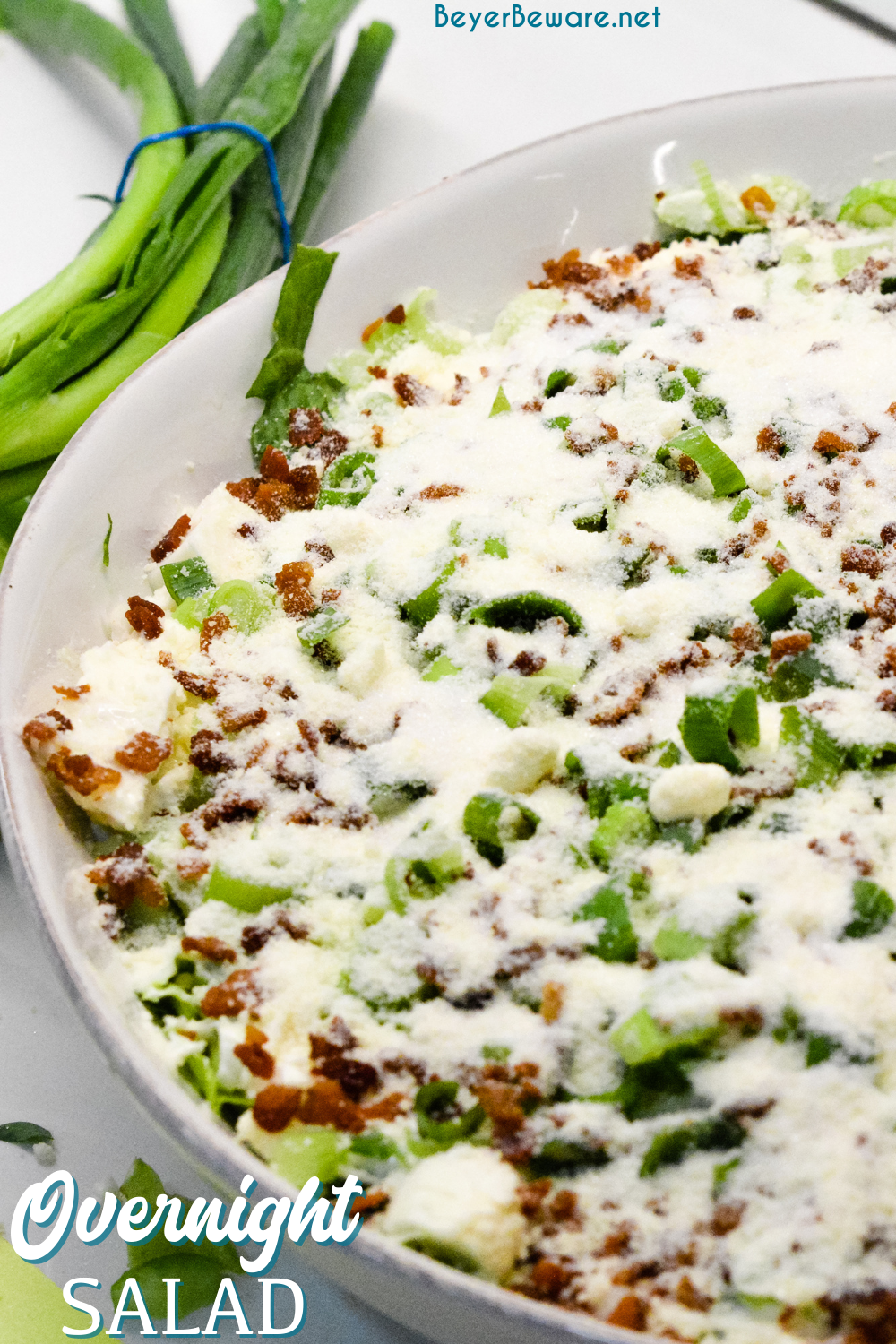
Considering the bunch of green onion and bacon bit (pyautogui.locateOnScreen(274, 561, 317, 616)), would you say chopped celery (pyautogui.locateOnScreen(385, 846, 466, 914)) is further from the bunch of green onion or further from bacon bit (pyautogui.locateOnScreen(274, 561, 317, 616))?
the bunch of green onion

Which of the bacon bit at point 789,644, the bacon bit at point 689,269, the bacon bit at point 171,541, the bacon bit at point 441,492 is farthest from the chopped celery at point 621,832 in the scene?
the bacon bit at point 689,269

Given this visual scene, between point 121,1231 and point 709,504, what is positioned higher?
point 709,504

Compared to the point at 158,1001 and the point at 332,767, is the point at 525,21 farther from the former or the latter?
the point at 158,1001

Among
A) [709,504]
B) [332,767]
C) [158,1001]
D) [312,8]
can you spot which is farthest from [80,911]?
[312,8]

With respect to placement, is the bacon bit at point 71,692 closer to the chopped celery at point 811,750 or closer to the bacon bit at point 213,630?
the bacon bit at point 213,630

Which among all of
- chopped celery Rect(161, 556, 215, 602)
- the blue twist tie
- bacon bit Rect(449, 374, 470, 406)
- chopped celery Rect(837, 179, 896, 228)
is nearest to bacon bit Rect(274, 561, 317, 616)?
chopped celery Rect(161, 556, 215, 602)

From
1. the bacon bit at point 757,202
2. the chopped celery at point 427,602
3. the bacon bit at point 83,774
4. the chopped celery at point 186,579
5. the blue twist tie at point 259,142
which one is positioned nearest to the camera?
the bacon bit at point 83,774
